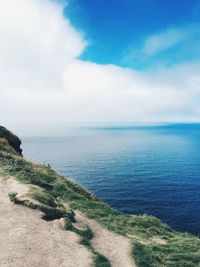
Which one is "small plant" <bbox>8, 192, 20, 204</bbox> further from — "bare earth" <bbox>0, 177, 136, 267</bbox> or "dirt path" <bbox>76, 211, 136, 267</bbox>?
"dirt path" <bbox>76, 211, 136, 267</bbox>

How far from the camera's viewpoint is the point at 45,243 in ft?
81.3

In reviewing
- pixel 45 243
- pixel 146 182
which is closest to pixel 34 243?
pixel 45 243

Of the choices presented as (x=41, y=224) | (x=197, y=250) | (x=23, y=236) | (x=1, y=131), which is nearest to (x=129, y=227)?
(x=197, y=250)

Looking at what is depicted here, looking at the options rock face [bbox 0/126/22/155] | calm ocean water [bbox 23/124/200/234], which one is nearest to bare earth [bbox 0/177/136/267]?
rock face [bbox 0/126/22/155]

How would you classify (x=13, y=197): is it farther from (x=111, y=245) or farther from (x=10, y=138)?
(x=10, y=138)

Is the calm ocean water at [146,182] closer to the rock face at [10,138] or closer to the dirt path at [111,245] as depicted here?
the rock face at [10,138]

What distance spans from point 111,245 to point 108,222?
578 centimetres

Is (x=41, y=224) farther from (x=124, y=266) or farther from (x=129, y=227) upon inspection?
(x=129, y=227)

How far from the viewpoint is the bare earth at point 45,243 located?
22.4m

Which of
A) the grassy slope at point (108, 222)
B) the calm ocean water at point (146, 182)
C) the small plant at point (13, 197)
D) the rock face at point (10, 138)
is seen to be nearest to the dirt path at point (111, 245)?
the grassy slope at point (108, 222)

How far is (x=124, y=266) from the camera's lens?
23781 millimetres

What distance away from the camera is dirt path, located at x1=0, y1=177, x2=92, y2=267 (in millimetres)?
22156

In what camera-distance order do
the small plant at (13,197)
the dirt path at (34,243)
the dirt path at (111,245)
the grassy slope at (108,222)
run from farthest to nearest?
the small plant at (13,197) → the grassy slope at (108,222) → the dirt path at (111,245) → the dirt path at (34,243)

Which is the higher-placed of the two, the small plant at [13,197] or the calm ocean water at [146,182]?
the small plant at [13,197]
